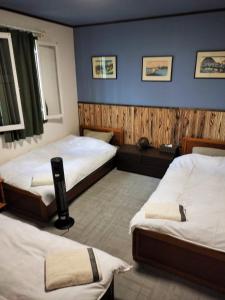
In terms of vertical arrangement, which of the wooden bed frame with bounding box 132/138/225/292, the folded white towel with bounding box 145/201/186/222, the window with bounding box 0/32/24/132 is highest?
the window with bounding box 0/32/24/132

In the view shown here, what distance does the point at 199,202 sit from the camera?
208 centimetres

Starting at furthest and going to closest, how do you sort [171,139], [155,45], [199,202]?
[171,139], [155,45], [199,202]

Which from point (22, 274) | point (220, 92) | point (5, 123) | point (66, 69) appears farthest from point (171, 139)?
point (22, 274)

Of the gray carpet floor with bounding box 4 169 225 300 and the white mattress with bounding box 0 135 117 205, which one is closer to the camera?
the gray carpet floor with bounding box 4 169 225 300

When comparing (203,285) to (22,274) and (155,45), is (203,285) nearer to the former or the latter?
(22,274)

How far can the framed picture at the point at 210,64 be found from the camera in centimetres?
299

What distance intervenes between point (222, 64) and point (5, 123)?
3.08 metres

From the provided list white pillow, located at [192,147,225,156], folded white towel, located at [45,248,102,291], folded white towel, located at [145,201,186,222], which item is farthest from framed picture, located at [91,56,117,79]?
folded white towel, located at [45,248,102,291]

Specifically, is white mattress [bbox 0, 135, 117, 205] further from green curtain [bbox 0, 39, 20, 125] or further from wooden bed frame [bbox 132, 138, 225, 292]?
wooden bed frame [bbox 132, 138, 225, 292]

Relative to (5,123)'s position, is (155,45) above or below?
above

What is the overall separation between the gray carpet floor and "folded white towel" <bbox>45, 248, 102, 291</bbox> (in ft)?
1.77

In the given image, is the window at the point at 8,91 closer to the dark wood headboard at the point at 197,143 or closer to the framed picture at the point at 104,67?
the framed picture at the point at 104,67

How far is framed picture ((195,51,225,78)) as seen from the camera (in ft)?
9.80

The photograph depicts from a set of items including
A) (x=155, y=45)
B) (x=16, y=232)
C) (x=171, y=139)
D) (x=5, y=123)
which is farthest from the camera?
(x=171, y=139)
